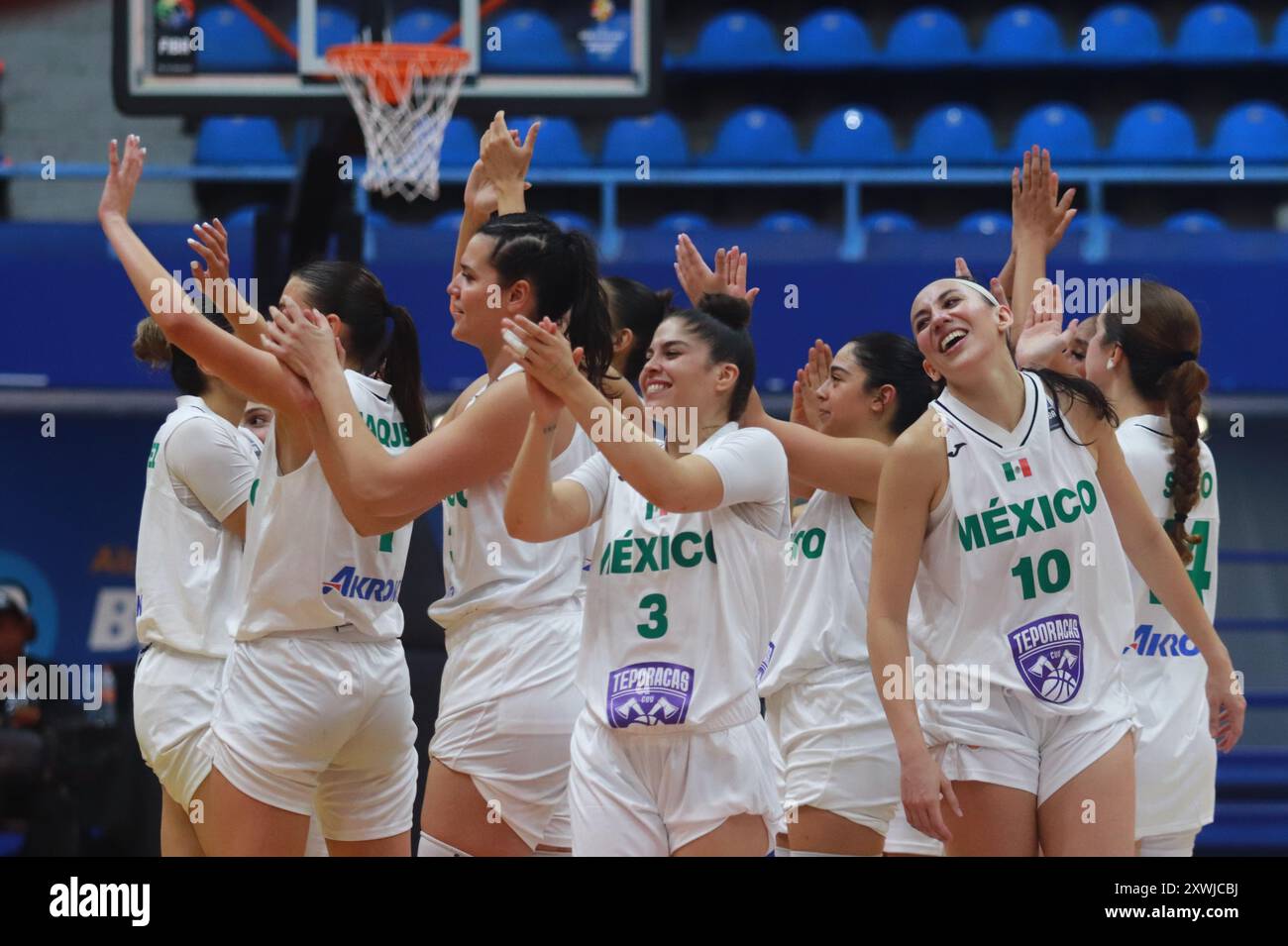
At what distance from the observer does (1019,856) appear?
10.8ft

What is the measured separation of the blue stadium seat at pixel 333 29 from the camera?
7.08 meters

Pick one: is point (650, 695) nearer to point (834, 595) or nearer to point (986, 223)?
point (834, 595)

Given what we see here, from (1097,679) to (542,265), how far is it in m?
1.49

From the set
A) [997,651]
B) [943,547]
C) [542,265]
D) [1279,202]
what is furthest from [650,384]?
[1279,202]

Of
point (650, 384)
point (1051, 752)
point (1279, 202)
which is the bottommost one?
Answer: point (1051, 752)

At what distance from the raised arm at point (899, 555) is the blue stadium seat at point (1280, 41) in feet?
31.0

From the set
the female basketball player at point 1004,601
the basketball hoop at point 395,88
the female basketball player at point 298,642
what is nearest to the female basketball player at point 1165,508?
the female basketball player at point 1004,601

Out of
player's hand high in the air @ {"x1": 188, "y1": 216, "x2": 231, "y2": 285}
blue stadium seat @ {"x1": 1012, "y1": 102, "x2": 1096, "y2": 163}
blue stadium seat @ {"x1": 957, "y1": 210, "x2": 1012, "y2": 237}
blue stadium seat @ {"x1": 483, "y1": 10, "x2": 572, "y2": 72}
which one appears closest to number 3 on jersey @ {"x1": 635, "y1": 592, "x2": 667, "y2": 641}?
player's hand high in the air @ {"x1": 188, "y1": 216, "x2": 231, "y2": 285}

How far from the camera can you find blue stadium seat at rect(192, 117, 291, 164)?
1091 cm

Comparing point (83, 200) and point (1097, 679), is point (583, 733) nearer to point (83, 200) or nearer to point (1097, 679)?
point (1097, 679)

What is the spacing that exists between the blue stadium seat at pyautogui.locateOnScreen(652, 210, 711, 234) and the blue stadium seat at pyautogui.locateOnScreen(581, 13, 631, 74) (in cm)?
182

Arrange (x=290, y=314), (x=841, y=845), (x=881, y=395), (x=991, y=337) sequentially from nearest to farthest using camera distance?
(x=290, y=314)
(x=991, y=337)
(x=841, y=845)
(x=881, y=395)

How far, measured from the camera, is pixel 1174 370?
409 centimetres
